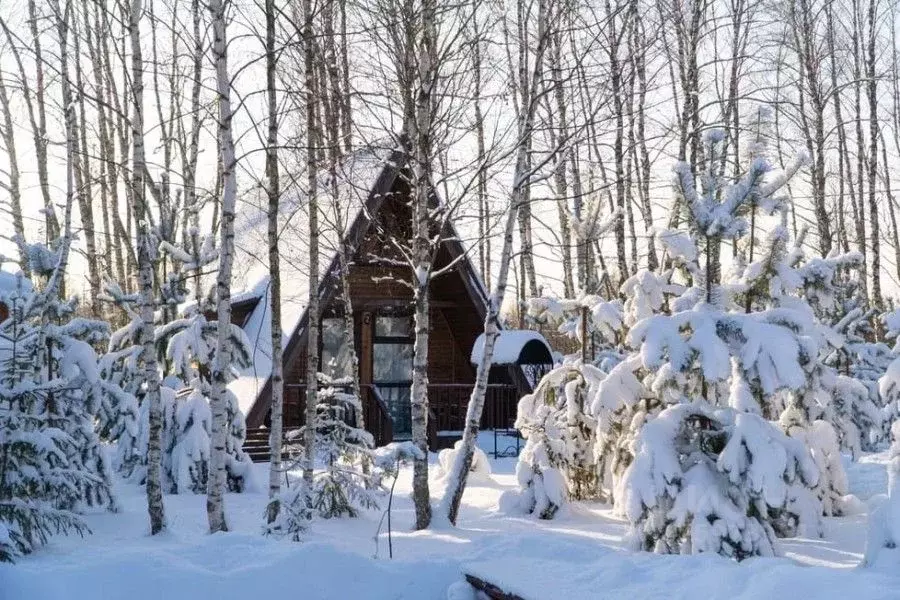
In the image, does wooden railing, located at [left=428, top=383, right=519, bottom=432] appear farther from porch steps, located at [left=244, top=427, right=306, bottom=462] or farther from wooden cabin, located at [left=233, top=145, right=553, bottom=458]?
porch steps, located at [left=244, top=427, right=306, bottom=462]

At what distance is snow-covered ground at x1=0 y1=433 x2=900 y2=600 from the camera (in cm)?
530

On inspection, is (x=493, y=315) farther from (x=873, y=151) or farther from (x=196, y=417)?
(x=873, y=151)

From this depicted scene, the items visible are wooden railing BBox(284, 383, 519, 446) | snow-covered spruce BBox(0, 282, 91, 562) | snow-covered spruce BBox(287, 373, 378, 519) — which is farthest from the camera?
wooden railing BBox(284, 383, 519, 446)

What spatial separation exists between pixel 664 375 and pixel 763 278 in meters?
1.89

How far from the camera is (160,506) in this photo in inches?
351

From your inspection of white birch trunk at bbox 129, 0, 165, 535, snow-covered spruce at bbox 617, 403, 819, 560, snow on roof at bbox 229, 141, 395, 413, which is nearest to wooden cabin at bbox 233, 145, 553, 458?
snow on roof at bbox 229, 141, 395, 413

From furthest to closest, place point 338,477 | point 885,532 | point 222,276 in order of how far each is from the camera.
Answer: point 338,477 < point 222,276 < point 885,532

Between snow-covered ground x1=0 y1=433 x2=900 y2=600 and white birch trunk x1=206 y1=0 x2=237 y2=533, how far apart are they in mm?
499

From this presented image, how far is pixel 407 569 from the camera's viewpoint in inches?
275

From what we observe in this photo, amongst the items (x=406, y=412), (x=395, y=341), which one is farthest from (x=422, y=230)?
(x=406, y=412)

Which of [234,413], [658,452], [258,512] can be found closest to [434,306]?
[234,413]

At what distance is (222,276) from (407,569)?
3274 mm

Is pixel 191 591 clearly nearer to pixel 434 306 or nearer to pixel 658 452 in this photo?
pixel 658 452

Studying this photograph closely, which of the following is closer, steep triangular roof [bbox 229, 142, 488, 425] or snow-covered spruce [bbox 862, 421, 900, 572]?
snow-covered spruce [bbox 862, 421, 900, 572]
